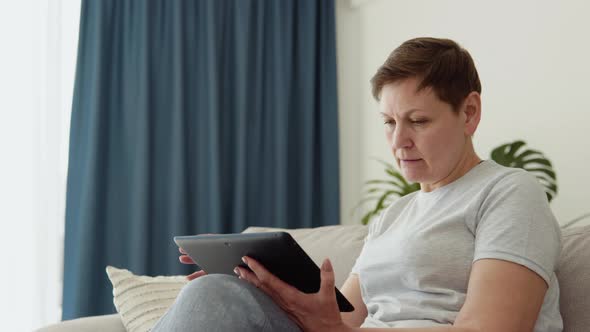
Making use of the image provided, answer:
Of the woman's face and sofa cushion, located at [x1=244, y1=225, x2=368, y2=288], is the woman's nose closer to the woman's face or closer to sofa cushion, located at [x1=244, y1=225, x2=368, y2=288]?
the woman's face

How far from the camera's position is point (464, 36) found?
288cm

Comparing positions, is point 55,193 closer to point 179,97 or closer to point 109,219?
point 109,219

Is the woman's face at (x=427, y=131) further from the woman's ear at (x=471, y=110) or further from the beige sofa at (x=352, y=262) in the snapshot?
the beige sofa at (x=352, y=262)

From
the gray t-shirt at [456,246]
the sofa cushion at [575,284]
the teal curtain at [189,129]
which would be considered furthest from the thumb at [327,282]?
the teal curtain at [189,129]

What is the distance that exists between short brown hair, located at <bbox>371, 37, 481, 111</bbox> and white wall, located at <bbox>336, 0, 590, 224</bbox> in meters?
1.17

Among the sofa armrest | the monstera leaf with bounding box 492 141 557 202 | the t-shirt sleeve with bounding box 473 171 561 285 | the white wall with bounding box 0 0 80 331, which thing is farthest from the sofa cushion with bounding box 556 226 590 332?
the white wall with bounding box 0 0 80 331

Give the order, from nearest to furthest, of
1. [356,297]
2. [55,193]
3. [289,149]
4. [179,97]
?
[356,297]
[55,193]
[179,97]
[289,149]

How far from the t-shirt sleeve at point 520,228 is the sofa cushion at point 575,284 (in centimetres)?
19

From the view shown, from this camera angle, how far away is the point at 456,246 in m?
1.19

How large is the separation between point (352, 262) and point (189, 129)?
70.0 inches

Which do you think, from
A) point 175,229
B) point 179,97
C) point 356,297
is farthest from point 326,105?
point 356,297

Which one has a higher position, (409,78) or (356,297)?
(409,78)

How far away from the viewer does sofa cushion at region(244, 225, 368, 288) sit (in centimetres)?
186

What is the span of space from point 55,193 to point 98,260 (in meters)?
0.38
